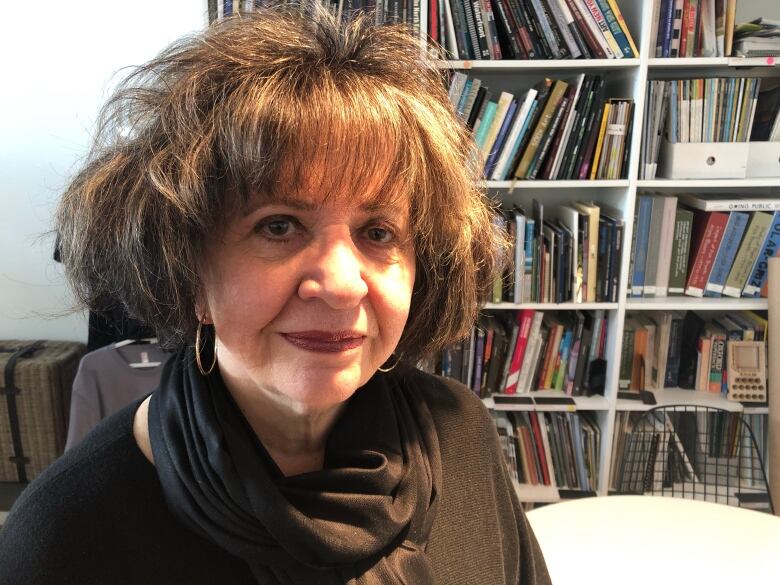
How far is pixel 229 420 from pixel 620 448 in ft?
6.19

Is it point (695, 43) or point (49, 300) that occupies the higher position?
point (695, 43)

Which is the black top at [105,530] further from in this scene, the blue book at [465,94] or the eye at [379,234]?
the blue book at [465,94]

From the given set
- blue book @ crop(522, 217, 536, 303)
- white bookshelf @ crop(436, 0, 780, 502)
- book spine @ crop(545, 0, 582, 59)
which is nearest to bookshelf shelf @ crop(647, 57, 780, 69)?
white bookshelf @ crop(436, 0, 780, 502)

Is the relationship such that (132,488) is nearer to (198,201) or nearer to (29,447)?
(198,201)

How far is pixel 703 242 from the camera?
2092mm

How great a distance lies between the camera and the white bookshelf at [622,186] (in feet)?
6.29

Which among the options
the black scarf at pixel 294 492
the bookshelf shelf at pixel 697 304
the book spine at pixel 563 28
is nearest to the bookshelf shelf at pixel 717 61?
the book spine at pixel 563 28

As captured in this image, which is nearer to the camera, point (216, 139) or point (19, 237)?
point (216, 139)

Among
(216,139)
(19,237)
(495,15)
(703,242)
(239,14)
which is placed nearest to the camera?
(216,139)

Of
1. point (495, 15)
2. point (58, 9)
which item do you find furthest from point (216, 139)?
point (58, 9)

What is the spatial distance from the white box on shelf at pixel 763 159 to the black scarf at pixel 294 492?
181 cm

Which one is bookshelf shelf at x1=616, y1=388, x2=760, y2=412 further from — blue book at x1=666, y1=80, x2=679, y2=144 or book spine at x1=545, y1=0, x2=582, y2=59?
book spine at x1=545, y1=0, x2=582, y2=59

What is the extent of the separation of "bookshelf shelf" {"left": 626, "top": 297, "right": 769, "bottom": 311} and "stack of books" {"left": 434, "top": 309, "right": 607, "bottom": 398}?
14cm

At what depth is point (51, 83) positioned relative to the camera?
237 cm
